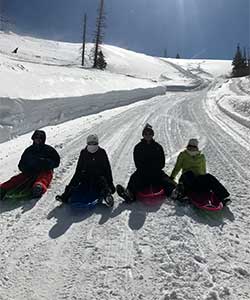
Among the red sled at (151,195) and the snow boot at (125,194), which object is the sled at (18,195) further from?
the red sled at (151,195)

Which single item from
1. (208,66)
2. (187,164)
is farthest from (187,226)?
(208,66)

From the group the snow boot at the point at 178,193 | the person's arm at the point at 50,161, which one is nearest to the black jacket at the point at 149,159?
the snow boot at the point at 178,193

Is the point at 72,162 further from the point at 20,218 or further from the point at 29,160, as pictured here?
the point at 20,218

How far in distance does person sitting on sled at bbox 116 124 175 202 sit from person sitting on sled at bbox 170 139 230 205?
19 centimetres

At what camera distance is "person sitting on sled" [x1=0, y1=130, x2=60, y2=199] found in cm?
623

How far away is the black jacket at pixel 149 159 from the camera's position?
251 inches

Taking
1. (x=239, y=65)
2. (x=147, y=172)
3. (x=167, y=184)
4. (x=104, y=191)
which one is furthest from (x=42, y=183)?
(x=239, y=65)

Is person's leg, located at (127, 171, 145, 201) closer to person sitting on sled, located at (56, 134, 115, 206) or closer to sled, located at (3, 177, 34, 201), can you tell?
person sitting on sled, located at (56, 134, 115, 206)

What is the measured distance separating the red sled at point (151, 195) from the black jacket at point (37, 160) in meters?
1.86

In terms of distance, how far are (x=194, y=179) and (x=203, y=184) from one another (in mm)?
187

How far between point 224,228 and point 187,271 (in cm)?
136

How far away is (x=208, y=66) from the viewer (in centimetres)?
9012

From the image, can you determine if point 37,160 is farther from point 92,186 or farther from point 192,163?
point 192,163

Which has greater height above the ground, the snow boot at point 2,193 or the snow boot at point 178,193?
the snow boot at point 178,193
